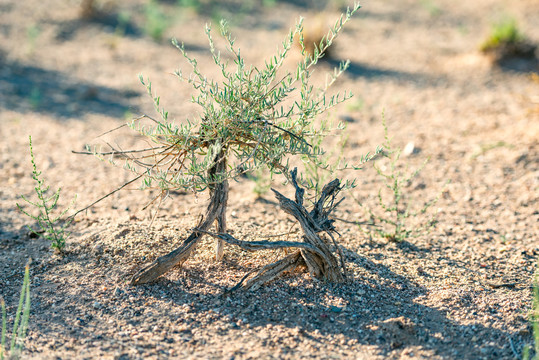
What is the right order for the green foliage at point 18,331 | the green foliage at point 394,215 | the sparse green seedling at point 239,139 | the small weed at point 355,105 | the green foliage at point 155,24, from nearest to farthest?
the green foliage at point 18,331, the sparse green seedling at point 239,139, the green foliage at point 394,215, the small weed at point 355,105, the green foliage at point 155,24

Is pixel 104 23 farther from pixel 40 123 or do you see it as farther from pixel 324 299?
pixel 324 299

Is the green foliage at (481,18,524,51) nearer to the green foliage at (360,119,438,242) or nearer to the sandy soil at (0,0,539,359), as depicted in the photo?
the sandy soil at (0,0,539,359)

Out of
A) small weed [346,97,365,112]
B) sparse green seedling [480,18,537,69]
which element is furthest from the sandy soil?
sparse green seedling [480,18,537,69]

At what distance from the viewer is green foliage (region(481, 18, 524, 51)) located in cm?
744

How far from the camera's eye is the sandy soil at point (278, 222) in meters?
2.85

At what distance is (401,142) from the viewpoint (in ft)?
18.8

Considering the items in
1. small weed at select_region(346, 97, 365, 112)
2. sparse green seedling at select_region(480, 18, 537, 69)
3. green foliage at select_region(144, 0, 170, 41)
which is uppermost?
green foliage at select_region(144, 0, 170, 41)

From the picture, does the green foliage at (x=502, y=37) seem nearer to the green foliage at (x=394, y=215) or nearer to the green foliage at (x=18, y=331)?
the green foliage at (x=394, y=215)

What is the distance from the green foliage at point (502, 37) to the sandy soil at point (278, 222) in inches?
9.4

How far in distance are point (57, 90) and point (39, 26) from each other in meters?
2.16

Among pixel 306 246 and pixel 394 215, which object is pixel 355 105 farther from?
pixel 306 246

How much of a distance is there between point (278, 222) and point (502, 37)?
498 cm

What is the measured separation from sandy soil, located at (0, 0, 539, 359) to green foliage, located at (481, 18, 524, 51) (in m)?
0.24

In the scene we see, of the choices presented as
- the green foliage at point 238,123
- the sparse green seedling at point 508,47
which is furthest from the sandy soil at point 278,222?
the green foliage at point 238,123
